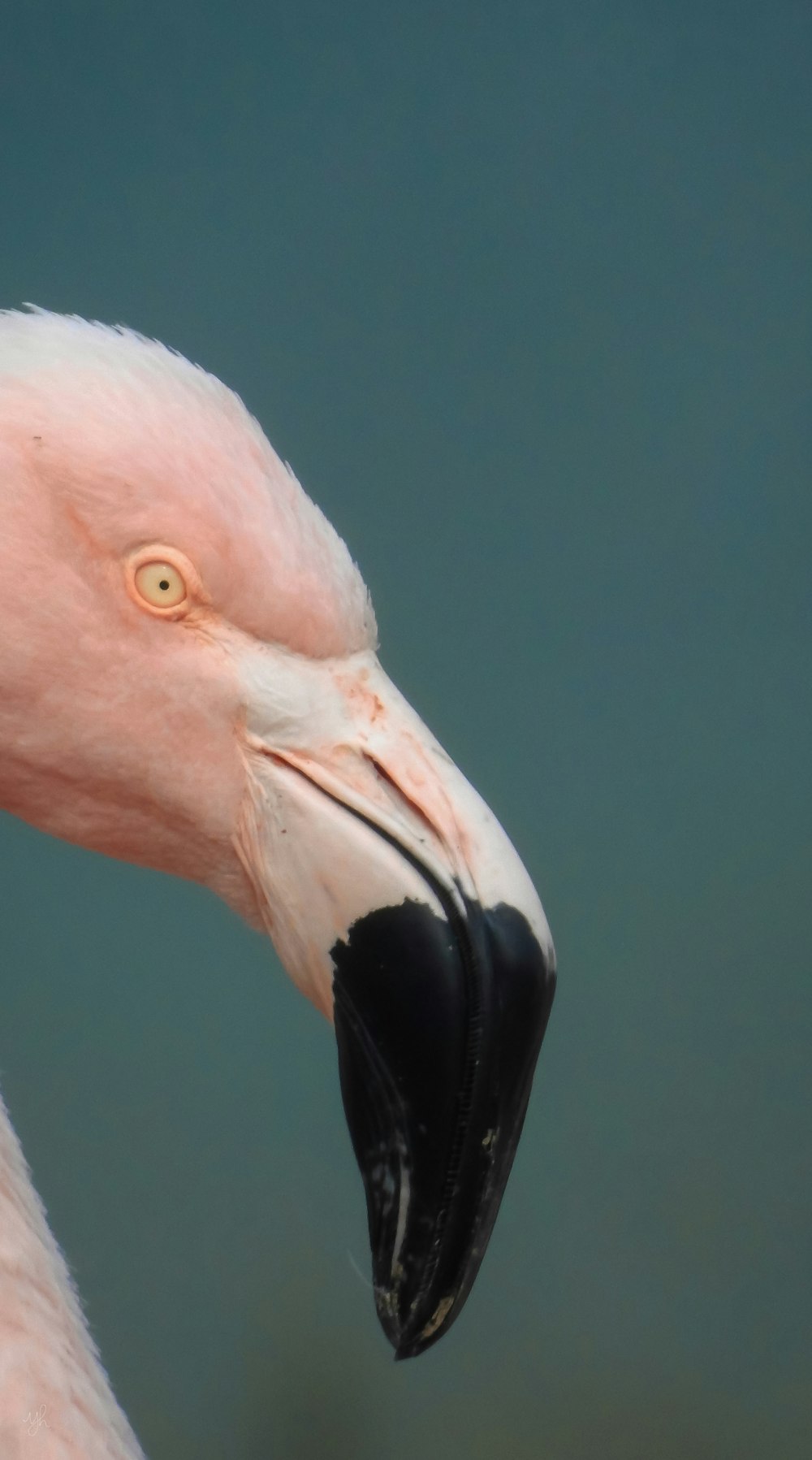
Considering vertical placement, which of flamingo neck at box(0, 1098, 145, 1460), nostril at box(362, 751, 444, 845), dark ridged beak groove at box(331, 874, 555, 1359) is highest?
nostril at box(362, 751, 444, 845)

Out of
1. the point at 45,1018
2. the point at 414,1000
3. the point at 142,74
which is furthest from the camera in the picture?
the point at 45,1018

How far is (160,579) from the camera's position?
88 centimetres

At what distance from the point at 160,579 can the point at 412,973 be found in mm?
327

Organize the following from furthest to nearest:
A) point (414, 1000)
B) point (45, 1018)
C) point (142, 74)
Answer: point (45, 1018) → point (142, 74) → point (414, 1000)

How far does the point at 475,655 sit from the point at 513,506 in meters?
0.28

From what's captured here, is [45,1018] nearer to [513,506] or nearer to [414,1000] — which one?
[513,506]

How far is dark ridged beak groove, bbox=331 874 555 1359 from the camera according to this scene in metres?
0.82

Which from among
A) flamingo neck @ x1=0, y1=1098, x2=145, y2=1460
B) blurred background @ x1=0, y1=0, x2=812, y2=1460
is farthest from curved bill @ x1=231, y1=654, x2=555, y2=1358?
blurred background @ x1=0, y1=0, x2=812, y2=1460

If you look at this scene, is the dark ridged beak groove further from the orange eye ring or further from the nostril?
the orange eye ring

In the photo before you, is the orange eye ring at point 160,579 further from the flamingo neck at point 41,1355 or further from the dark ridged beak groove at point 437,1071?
the flamingo neck at point 41,1355

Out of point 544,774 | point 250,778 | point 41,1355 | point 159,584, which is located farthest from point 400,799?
point 544,774

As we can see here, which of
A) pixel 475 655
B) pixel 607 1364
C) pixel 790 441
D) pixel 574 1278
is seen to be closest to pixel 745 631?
pixel 790 441

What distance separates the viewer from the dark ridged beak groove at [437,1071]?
82 cm

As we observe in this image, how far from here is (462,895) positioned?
84 cm
